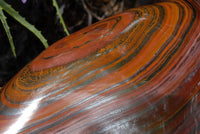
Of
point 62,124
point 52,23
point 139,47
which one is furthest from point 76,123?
point 52,23

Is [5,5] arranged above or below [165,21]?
above

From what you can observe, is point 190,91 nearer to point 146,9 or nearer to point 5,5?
point 146,9

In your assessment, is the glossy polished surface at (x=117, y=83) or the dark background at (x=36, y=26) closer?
the glossy polished surface at (x=117, y=83)

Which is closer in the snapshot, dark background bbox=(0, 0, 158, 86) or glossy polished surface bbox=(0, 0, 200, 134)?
glossy polished surface bbox=(0, 0, 200, 134)

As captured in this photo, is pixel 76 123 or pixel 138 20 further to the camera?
pixel 138 20
